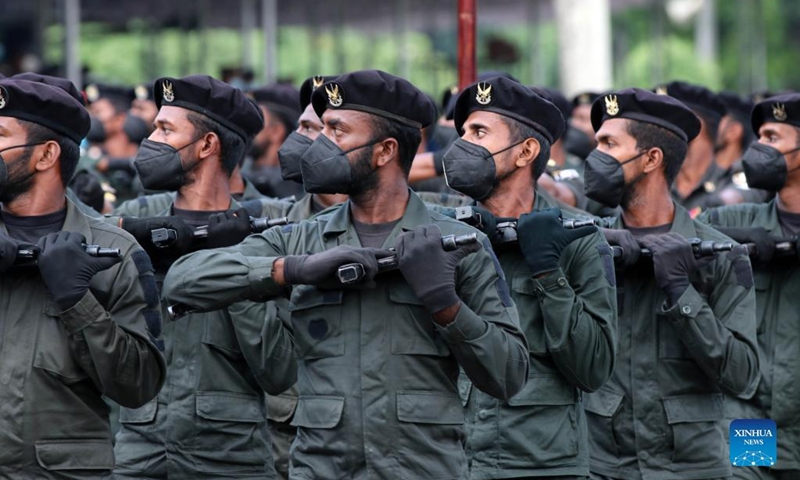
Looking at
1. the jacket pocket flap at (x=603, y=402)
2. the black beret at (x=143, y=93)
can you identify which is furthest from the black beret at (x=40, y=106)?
the black beret at (x=143, y=93)

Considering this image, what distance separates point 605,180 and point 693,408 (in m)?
1.10

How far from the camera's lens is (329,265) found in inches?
214

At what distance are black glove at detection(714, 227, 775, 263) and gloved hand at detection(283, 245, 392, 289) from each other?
275 cm

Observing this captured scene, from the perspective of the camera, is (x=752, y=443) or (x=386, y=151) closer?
(x=386, y=151)

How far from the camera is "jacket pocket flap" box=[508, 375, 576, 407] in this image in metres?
6.41

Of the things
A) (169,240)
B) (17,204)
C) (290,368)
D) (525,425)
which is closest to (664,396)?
(525,425)

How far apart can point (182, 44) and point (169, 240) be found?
1849cm

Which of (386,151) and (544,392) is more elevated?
(386,151)

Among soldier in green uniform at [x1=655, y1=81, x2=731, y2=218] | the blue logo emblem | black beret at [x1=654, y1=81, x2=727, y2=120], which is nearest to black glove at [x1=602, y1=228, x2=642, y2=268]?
the blue logo emblem

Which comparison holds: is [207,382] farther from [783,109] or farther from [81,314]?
[783,109]

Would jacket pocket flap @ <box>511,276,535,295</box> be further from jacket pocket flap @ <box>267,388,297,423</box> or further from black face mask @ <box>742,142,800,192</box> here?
black face mask @ <box>742,142,800,192</box>

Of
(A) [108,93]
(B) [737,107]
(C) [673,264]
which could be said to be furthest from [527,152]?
(A) [108,93]

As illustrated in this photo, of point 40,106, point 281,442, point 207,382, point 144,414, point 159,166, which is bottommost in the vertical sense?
point 281,442

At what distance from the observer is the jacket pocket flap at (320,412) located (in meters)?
5.57
